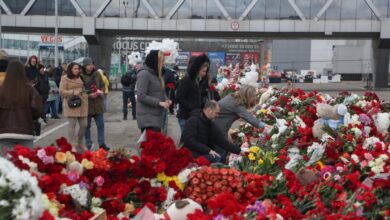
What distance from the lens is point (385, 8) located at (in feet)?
143

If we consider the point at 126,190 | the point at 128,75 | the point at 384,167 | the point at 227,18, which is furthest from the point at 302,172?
the point at 227,18

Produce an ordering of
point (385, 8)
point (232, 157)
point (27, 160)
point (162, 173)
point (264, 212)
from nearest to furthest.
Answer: point (264, 212), point (27, 160), point (162, 173), point (232, 157), point (385, 8)

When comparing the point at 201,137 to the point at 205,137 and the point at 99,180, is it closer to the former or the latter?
the point at 205,137

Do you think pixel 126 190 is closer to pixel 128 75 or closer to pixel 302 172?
pixel 302 172

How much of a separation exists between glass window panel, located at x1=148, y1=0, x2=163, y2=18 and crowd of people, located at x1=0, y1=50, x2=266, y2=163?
34.3m

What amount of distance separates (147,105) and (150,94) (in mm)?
201

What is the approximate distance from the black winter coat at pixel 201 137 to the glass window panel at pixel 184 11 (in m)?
37.8

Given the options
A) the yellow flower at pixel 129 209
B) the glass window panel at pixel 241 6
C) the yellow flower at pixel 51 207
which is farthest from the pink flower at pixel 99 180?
the glass window panel at pixel 241 6

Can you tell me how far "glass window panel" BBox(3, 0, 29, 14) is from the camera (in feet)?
144

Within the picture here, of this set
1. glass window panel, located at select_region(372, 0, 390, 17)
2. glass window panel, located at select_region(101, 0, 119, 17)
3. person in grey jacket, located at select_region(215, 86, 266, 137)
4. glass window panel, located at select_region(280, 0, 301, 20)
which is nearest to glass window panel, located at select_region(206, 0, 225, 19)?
glass window panel, located at select_region(280, 0, 301, 20)

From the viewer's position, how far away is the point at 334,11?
43.8 meters

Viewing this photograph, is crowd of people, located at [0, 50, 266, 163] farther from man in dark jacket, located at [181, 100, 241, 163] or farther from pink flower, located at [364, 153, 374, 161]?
pink flower, located at [364, 153, 374, 161]

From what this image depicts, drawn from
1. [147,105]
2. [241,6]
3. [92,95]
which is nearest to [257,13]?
[241,6]

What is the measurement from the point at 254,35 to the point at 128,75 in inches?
1238
